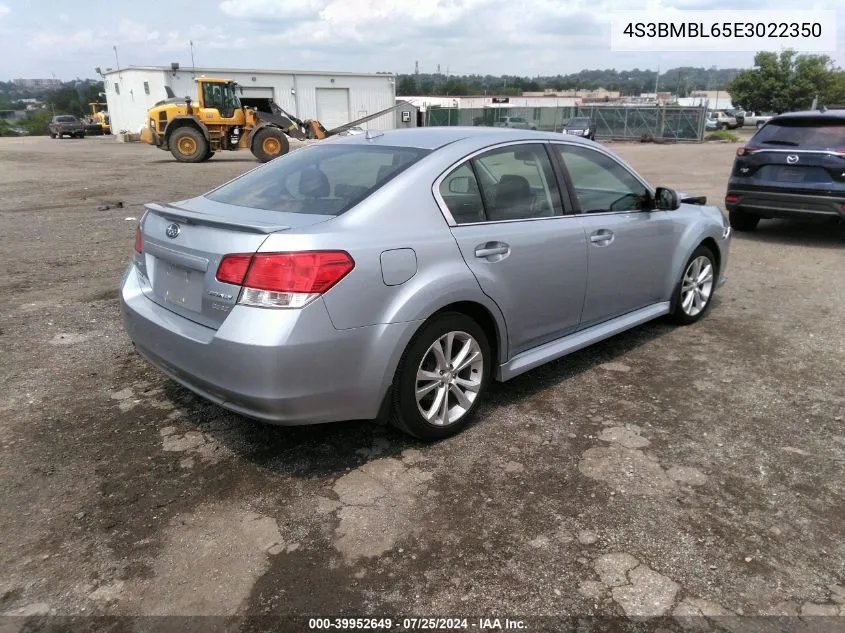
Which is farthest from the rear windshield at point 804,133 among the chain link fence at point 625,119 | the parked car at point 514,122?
the parked car at point 514,122

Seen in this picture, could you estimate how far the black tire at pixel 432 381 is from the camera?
10.3 ft

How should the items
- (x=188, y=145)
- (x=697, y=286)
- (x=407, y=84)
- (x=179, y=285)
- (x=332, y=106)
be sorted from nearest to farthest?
(x=179, y=285) → (x=697, y=286) → (x=188, y=145) → (x=332, y=106) → (x=407, y=84)

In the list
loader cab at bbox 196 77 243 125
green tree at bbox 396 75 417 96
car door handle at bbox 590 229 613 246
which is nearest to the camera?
car door handle at bbox 590 229 613 246

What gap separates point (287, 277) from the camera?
8.99 ft

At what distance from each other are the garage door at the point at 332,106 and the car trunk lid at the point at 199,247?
4355 centimetres

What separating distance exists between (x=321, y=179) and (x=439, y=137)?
728 millimetres

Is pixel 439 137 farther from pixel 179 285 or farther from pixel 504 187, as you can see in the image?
pixel 179 285

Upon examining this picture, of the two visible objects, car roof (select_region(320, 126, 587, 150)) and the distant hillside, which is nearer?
car roof (select_region(320, 126, 587, 150))

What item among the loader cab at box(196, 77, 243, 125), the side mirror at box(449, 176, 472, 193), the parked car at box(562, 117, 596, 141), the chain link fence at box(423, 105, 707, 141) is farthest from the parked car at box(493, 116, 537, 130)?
the side mirror at box(449, 176, 472, 193)

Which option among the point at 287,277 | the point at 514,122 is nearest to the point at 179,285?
the point at 287,277

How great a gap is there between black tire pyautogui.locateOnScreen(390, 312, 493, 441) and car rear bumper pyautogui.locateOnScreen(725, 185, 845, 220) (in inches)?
241

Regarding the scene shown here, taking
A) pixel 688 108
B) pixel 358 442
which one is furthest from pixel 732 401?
pixel 688 108

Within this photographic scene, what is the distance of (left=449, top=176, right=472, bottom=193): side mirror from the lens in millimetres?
3387

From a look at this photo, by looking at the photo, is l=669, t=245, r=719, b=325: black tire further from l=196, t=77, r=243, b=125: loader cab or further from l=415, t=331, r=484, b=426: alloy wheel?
l=196, t=77, r=243, b=125: loader cab
